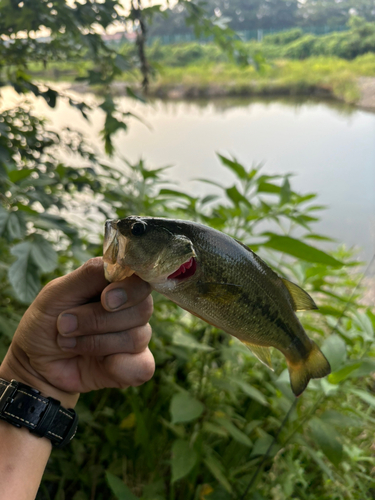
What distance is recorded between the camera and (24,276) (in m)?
0.53

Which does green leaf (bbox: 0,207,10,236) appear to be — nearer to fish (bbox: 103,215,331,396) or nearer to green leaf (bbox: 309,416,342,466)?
fish (bbox: 103,215,331,396)

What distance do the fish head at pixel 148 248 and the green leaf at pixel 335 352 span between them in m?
A: 0.44

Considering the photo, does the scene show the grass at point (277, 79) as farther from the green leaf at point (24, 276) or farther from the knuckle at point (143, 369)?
the knuckle at point (143, 369)

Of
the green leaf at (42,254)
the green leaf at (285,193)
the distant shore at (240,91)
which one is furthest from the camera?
the distant shore at (240,91)

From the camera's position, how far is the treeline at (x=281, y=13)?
4.24 ft

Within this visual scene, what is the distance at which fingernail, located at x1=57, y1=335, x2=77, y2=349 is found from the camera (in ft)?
1.52

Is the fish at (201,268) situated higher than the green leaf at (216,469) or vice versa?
the fish at (201,268)

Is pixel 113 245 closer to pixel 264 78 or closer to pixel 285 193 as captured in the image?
pixel 285 193

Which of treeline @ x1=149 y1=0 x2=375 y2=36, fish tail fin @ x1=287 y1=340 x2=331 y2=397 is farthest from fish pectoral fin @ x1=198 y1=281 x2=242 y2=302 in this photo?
treeline @ x1=149 y1=0 x2=375 y2=36

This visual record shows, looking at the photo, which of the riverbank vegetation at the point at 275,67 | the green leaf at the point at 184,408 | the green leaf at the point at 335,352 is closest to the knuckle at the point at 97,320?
the green leaf at the point at 184,408

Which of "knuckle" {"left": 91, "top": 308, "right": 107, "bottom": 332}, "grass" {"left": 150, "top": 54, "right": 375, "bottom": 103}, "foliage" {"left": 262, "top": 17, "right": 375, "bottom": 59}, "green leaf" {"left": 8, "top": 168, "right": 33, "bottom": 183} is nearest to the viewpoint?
"knuckle" {"left": 91, "top": 308, "right": 107, "bottom": 332}

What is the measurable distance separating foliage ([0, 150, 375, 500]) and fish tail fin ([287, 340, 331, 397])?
28cm

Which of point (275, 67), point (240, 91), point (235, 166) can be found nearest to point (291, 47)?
point (275, 67)

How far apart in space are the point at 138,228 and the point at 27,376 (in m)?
0.31
